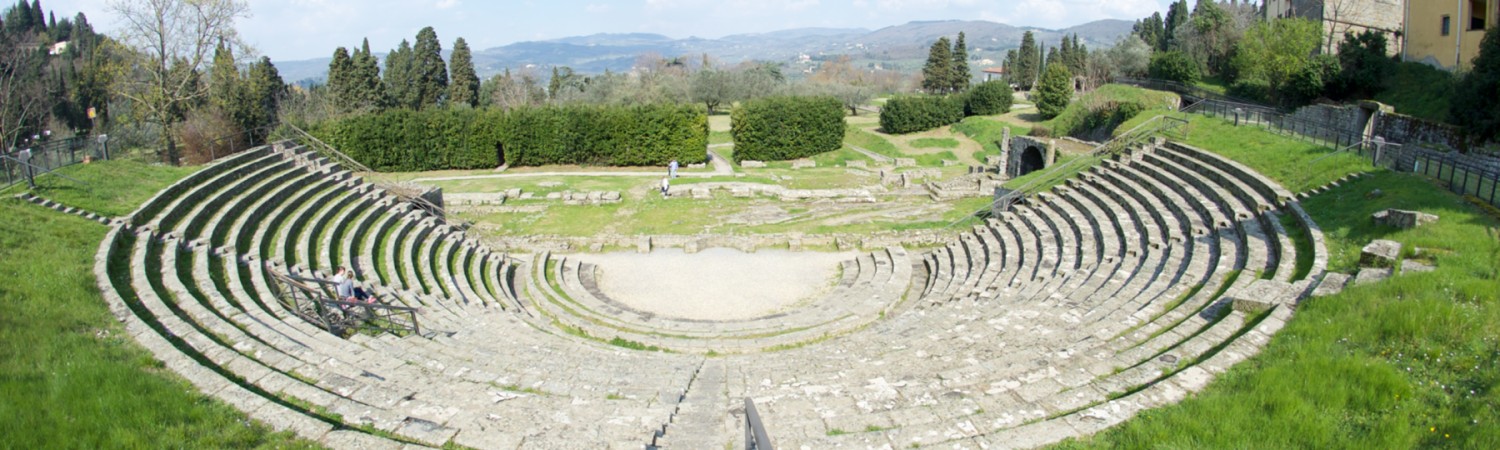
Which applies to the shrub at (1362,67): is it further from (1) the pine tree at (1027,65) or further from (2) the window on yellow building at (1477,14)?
(1) the pine tree at (1027,65)

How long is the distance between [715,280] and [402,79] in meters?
61.8

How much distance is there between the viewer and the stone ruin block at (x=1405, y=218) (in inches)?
529

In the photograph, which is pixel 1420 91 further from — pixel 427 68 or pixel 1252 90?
pixel 427 68

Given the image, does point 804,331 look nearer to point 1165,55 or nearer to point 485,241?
point 485,241

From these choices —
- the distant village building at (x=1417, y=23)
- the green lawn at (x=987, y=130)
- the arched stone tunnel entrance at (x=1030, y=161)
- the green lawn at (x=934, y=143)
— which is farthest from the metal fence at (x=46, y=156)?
the green lawn at (x=987, y=130)

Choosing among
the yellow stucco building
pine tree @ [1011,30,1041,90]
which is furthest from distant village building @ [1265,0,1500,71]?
pine tree @ [1011,30,1041,90]

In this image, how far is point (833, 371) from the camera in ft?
38.8

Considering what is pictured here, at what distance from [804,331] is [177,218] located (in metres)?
14.1

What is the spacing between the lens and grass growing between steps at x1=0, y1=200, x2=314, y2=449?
7.61 metres

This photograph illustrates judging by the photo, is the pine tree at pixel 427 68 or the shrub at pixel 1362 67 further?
the pine tree at pixel 427 68

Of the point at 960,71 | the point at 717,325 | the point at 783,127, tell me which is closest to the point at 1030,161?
the point at 783,127

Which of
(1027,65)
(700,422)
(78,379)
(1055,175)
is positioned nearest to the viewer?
(78,379)

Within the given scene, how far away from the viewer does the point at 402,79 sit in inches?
2889

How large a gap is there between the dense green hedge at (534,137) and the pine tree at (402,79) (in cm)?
3203
